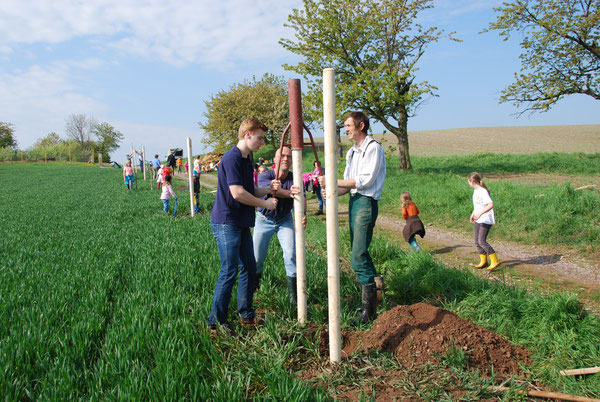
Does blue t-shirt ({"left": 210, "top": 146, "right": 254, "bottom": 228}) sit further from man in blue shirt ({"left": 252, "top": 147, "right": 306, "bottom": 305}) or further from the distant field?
the distant field

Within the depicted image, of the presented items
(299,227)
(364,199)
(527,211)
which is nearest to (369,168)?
(364,199)

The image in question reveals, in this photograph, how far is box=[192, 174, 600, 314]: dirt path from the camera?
5004 millimetres

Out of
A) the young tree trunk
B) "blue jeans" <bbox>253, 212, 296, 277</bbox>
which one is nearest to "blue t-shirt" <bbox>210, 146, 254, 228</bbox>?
"blue jeans" <bbox>253, 212, 296, 277</bbox>

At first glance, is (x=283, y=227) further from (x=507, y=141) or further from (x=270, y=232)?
(x=507, y=141)

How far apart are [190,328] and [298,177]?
1435mm

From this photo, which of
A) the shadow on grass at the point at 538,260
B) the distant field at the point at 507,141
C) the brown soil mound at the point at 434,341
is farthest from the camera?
the distant field at the point at 507,141

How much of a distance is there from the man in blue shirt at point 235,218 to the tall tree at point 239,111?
35.3 m

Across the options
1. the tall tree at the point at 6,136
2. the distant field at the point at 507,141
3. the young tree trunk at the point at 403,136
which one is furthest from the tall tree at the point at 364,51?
the tall tree at the point at 6,136

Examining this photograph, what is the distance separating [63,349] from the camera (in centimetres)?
275

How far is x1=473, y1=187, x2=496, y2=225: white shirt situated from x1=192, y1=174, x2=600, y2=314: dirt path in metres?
0.72

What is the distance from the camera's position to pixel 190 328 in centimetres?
300

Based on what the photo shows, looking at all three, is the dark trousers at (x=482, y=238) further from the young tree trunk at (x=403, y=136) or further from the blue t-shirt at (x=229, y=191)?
the young tree trunk at (x=403, y=136)

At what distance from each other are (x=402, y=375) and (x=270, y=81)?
142 ft

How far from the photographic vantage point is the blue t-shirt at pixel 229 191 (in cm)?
316
